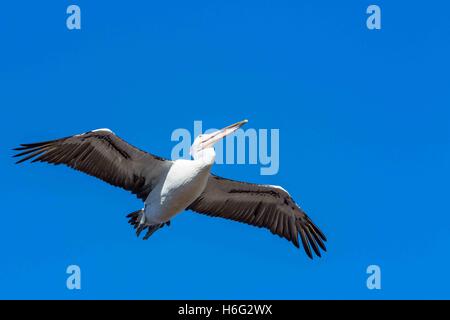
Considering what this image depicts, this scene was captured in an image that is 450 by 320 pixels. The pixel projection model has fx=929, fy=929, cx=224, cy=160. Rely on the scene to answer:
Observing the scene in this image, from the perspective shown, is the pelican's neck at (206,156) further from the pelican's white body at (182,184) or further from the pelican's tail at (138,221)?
the pelican's tail at (138,221)

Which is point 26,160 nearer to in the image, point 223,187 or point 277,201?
point 223,187

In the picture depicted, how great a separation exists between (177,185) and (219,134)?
1.28 meters

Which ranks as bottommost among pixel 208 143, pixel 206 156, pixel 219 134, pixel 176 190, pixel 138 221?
pixel 138 221

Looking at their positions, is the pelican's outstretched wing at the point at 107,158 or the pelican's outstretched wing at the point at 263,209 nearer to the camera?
the pelican's outstretched wing at the point at 107,158

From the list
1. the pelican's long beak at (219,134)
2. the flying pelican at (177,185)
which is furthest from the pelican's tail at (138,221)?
the pelican's long beak at (219,134)

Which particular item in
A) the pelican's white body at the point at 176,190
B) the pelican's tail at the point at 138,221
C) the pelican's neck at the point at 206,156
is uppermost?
the pelican's neck at the point at 206,156

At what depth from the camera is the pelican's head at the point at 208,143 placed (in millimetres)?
15906

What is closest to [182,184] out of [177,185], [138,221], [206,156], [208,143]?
[177,185]

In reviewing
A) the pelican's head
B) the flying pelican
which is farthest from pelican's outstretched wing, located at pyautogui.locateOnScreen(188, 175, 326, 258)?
the pelican's head

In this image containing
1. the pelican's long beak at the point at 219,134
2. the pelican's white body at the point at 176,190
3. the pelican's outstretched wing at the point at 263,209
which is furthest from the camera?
the pelican's outstretched wing at the point at 263,209

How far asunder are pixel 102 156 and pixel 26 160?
4.29 feet

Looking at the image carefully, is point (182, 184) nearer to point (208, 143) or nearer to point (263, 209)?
point (208, 143)

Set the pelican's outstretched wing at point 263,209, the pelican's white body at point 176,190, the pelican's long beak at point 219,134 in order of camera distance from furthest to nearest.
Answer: the pelican's outstretched wing at point 263,209 → the pelican's long beak at point 219,134 → the pelican's white body at point 176,190

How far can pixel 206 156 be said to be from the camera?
15891mm
